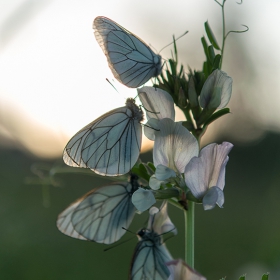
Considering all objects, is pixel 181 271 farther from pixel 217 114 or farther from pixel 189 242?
pixel 217 114

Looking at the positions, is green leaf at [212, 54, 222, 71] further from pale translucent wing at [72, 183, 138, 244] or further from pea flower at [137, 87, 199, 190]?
pale translucent wing at [72, 183, 138, 244]

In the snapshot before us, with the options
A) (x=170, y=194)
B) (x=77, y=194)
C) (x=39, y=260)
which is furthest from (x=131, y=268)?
(x=77, y=194)

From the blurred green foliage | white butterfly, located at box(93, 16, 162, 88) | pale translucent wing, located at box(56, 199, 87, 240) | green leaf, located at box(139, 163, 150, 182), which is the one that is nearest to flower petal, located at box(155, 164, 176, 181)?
green leaf, located at box(139, 163, 150, 182)

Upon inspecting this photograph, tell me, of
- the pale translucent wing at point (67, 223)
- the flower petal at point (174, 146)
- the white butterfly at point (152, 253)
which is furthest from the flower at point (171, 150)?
the pale translucent wing at point (67, 223)

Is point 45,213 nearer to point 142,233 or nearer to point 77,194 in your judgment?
point 77,194

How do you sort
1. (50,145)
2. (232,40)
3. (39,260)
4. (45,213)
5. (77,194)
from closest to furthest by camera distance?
(50,145)
(232,40)
(39,260)
(45,213)
(77,194)
